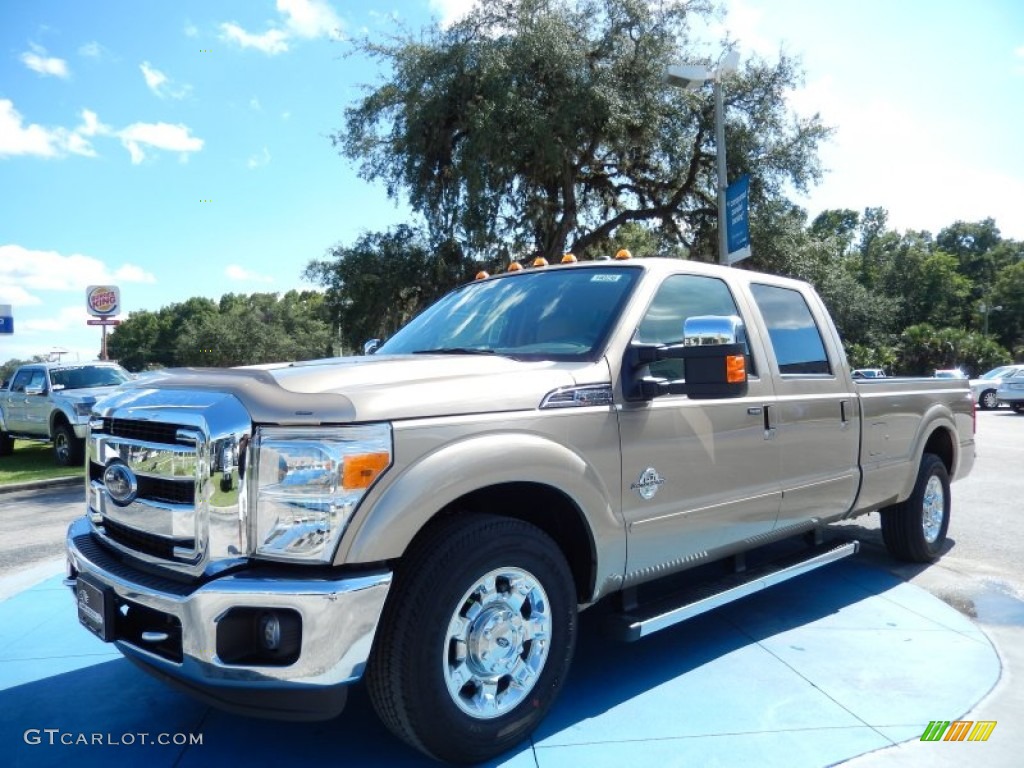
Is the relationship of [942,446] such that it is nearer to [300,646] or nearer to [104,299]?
[300,646]

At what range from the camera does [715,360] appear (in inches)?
115

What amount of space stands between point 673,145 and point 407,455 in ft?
53.5

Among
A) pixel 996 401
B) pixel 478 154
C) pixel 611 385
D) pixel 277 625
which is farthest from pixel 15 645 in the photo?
pixel 996 401

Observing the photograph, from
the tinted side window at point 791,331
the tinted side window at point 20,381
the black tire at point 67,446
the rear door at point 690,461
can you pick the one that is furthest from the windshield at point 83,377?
the rear door at point 690,461

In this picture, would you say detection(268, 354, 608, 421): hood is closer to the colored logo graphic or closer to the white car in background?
the colored logo graphic

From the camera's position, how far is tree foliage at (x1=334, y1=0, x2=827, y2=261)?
15.4 m

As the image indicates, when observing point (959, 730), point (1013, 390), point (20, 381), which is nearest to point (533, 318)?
point (959, 730)

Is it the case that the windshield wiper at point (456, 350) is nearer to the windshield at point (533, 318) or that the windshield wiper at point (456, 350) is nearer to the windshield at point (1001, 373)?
the windshield at point (533, 318)

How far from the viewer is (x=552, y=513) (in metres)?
3.08

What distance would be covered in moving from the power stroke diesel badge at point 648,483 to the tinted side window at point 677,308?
500 millimetres

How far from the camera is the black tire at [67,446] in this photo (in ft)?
44.5

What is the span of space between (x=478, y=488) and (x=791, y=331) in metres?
2.61

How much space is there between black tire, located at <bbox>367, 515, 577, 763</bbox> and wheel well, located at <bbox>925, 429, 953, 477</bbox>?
411 cm

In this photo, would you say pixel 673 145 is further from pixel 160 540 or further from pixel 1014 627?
pixel 160 540
